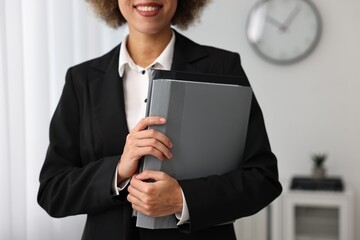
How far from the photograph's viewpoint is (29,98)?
2143mm

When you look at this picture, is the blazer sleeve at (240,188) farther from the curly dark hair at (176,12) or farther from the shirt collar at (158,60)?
the curly dark hair at (176,12)

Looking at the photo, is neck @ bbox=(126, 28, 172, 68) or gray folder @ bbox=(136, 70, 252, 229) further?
neck @ bbox=(126, 28, 172, 68)

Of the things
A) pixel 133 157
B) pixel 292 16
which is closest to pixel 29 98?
pixel 133 157

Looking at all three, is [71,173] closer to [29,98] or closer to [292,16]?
[29,98]

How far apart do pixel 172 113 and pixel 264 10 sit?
266 centimetres

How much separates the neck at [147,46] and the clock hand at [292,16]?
7.80 feet

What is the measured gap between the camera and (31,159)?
7.04ft

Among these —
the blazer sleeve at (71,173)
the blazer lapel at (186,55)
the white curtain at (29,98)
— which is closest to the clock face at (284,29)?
the white curtain at (29,98)

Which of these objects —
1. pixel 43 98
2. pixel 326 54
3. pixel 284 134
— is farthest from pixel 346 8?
pixel 43 98

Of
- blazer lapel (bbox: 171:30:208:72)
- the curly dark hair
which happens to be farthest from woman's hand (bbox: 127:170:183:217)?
the curly dark hair

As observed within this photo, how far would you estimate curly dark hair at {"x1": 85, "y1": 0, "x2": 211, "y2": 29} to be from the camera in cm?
139

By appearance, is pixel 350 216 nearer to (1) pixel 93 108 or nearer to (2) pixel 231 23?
(2) pixel 231 23

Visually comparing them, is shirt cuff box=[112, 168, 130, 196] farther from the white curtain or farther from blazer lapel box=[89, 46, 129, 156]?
the white curtain

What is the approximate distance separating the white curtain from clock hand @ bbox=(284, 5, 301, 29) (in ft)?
5.19
